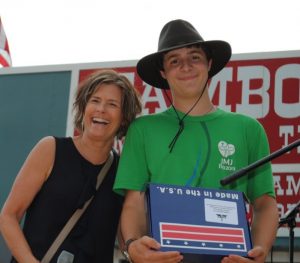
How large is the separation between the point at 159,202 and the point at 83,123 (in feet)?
2.90

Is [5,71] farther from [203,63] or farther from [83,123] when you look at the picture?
[203,63]

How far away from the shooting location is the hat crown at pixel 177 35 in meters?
2.65

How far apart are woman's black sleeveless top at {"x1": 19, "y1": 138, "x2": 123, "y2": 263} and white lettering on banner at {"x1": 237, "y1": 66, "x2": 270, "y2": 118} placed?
3203mm

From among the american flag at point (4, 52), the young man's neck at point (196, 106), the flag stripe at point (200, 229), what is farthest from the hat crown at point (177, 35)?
the american flag at point (4, 52)

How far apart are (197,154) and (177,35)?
1.83 feet

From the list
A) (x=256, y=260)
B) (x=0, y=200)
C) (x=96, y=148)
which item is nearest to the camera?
(x=256, y=260)

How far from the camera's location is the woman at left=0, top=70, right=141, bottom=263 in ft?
8.62

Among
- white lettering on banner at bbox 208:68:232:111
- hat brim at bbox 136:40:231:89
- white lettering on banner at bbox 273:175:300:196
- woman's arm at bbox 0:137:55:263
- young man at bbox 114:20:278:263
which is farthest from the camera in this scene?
white lettering on banner at bbox 208:68:232:111

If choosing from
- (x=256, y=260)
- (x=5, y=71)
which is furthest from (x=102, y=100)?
(x=5, y=71)

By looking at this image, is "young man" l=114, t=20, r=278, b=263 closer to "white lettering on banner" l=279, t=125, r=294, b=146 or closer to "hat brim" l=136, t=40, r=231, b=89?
"hat brim" l=136, t=40, r=231, b=89

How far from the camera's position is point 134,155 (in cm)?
254

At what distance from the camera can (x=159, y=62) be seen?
2.81 metres

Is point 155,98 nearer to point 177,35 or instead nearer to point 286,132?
point 286,132

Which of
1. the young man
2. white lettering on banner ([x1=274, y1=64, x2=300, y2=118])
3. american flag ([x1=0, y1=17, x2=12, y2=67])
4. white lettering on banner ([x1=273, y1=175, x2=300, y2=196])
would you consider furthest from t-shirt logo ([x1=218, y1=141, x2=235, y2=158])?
american flag ([x1=0, y1=17, x2=12, y2=67])
